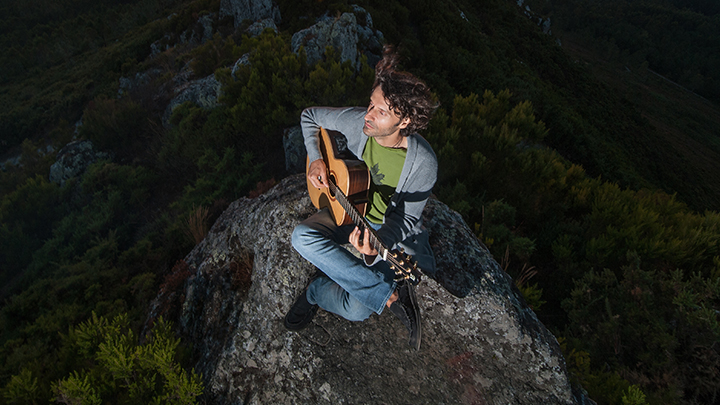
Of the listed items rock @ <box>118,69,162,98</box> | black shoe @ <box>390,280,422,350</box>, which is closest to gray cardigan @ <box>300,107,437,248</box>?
black shoe @ <box>390,280,422,350</box>

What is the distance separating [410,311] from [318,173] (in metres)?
1.30

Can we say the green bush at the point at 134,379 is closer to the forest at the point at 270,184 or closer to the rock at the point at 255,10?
the forest at the point at 270,184

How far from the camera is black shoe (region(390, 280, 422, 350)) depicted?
7.02ft

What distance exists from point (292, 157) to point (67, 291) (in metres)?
3.80

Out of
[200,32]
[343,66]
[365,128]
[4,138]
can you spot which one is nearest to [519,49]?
[343,66]

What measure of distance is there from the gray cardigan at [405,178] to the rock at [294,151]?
2.97 metres

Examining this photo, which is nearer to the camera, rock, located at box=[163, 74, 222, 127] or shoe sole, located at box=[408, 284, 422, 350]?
shoe sole, located at box=[408, 284, 422, 350]

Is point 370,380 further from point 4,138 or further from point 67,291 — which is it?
point 4,138

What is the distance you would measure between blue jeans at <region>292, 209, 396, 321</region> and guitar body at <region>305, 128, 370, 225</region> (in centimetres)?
16

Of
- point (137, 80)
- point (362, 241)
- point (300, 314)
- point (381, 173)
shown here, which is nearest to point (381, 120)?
point (381, 173)

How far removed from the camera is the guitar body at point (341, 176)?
86.9 inches

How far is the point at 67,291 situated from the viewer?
4086 mm

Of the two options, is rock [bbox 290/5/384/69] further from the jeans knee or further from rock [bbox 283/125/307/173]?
the jeans knee

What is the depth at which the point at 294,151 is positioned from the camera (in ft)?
18.2
